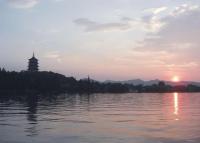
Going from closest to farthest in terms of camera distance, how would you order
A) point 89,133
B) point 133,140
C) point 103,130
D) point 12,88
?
point 133,140
point 89,133
point 103,130
point 12,88

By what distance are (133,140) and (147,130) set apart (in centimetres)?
636

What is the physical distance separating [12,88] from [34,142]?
160 m

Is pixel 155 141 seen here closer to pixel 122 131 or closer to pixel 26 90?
pixel 122 131

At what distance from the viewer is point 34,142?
91.5 ft

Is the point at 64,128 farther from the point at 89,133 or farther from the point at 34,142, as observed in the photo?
the point at 34,142

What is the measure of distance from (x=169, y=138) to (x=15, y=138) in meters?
11.0

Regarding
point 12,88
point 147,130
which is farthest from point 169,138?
→ point 12,88

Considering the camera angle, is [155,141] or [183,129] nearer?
[155,141]

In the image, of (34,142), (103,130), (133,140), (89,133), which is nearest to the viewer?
(34,142)

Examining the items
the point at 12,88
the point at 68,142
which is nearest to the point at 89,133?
the point at 68,142

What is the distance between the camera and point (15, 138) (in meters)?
29.8

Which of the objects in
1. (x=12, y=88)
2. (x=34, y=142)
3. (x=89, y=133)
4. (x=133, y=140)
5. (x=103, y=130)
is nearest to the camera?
(x=34, y=142)

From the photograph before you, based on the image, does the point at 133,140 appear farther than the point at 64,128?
No

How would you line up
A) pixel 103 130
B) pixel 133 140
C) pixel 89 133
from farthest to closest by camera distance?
pixel 103 130 < pixel 89 133 < pixel 133 140
